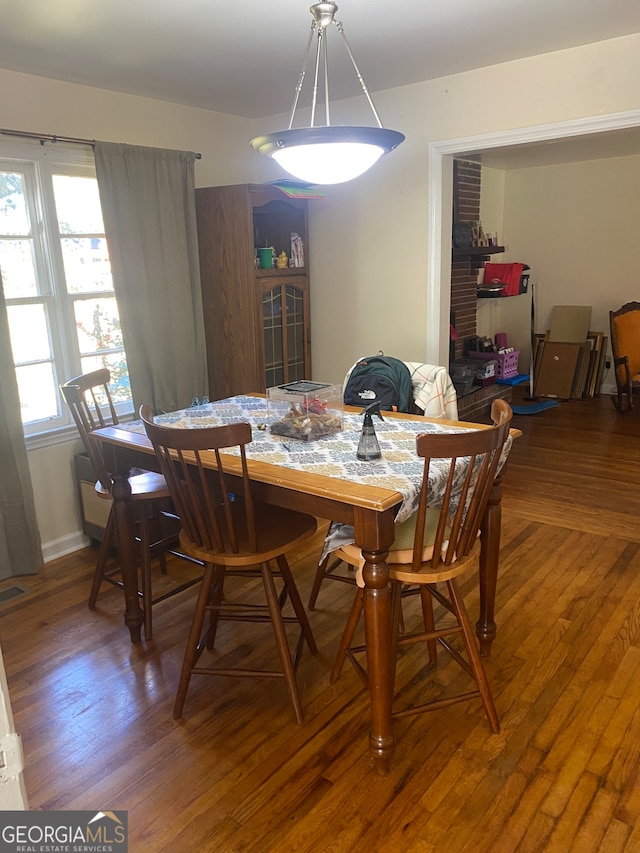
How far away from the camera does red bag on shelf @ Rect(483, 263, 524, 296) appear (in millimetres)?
6453

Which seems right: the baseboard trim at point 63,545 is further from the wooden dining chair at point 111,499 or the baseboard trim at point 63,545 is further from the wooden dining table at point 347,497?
the wooden dining table at point 347,497

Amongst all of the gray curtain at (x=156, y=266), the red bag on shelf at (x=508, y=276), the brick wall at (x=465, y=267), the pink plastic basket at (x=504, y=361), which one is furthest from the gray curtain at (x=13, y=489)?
the red bag on shelf at (x=508, y=276)

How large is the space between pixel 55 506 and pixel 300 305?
77.4 inches

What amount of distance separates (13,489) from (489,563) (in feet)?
7.43

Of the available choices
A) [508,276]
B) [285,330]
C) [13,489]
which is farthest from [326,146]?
[508,276]

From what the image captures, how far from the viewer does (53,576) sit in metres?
3.20

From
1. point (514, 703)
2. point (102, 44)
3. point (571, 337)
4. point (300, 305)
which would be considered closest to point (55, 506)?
point (300, 305)

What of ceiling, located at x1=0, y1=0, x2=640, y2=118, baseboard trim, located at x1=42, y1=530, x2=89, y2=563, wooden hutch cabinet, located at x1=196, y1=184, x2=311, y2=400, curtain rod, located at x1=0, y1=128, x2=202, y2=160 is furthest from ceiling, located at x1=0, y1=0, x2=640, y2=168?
Result: baseboard trim, located at x1=42, y1=530, x2=89, y2=563

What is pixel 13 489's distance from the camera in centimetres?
311

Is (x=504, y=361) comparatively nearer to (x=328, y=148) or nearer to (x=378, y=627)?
(x=328, y=148)

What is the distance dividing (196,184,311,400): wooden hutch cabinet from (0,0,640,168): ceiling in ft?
2.09

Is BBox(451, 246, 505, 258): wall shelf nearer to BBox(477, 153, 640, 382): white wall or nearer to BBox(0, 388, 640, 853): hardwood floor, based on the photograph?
BBox(477, 153, 640, 382): white wall

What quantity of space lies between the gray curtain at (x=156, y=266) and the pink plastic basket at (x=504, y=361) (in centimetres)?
322

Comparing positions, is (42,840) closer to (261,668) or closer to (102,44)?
(261,668)
